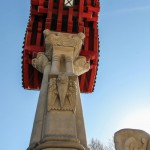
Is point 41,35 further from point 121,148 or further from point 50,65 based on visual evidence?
point 121,148

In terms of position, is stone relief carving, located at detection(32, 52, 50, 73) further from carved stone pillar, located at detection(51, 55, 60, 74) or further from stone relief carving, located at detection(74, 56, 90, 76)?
stone relief carving, located at detection(74, 56, 90, 76)

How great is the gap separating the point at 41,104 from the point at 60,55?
2.00 m

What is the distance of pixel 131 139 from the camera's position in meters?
4.05

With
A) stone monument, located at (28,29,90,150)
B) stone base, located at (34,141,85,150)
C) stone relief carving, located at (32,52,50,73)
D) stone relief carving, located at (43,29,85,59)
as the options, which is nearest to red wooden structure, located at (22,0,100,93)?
stone relief carving, located at (43,29,85,59)

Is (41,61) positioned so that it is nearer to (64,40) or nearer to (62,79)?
(64,40)

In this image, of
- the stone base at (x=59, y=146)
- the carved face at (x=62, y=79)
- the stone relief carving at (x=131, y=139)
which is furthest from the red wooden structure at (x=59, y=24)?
the stone relief carving at (x=131, y=139)

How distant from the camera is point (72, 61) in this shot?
28.6 ft

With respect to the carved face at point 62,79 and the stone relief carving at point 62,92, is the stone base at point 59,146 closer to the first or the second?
the stone relief carving at point 62,92

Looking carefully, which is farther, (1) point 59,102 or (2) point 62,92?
(2) point 62,92

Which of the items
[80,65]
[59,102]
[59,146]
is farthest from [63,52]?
[59,146]

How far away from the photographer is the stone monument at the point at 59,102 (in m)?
6.11

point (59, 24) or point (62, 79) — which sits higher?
point (59, 24)

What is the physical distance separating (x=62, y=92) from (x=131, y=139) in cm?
320

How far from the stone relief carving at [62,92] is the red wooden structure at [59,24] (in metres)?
2.78
